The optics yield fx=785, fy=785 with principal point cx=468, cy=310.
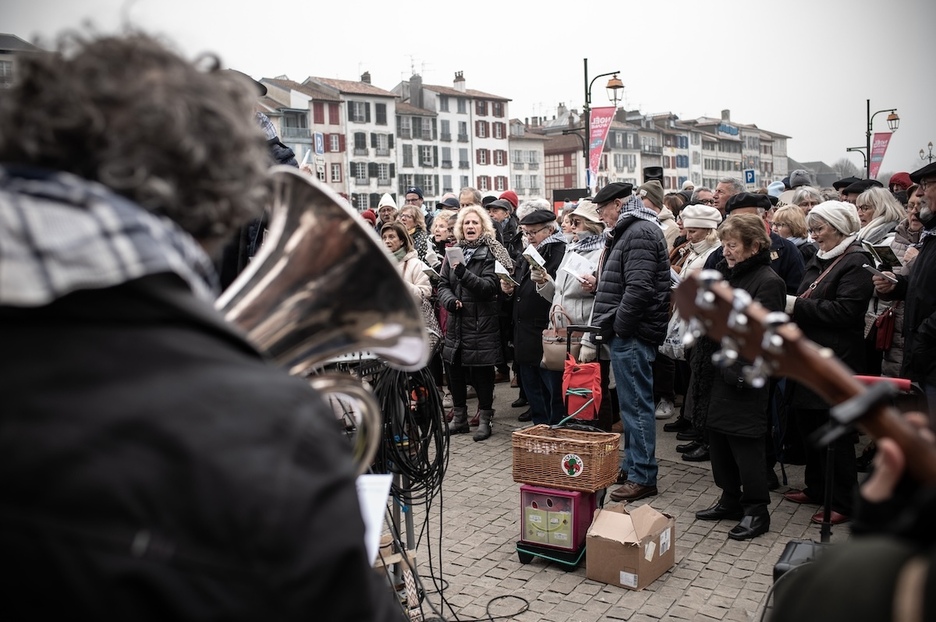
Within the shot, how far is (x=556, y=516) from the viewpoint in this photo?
15.8 ft

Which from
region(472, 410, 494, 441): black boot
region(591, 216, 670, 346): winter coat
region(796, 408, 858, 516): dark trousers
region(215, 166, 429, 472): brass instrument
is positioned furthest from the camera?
region(472, 410, 494, 441): black boot

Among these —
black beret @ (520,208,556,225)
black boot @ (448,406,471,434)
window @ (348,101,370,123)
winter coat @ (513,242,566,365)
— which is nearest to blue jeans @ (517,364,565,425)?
winter coat @ (513,242,566,365)

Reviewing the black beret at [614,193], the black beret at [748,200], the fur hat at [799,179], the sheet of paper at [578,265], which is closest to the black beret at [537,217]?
the sheet of paper at [578,265]

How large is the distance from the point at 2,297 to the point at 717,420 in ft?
15.1

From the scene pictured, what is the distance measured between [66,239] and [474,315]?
22.0 ft

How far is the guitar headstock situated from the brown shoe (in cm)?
431

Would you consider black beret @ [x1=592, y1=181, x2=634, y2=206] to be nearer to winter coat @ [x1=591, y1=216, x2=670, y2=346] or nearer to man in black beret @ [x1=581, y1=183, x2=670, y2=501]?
man in black beret @ [x1=581, y1=183, x2=670, y2=501]

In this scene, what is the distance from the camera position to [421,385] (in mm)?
4461

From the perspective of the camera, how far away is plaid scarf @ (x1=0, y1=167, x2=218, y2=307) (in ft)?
3.43

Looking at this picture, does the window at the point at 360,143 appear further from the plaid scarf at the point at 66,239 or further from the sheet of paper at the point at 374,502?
the plaid scarf at the point at 66,239

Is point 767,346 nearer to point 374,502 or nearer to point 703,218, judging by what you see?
point 374,502

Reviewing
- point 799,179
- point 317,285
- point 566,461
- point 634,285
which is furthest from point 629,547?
point 799,179

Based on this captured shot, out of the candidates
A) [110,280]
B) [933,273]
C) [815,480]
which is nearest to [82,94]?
[110,280]

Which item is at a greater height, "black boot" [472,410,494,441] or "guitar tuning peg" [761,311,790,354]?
"guitar tuning peg" [761,311,790,354]
